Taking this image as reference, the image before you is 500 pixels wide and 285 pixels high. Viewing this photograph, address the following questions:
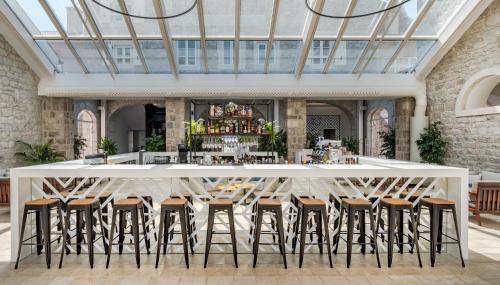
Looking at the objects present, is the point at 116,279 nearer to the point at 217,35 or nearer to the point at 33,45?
the point at 217,35

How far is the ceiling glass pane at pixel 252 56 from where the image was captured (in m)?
7.79

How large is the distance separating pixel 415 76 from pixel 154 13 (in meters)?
6.68

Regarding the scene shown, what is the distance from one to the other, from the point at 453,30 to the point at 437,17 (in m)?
0.44

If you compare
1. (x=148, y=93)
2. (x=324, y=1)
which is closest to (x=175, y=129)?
(x=148, y=93)

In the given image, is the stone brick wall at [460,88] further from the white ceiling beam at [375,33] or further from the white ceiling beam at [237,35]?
the white ceiling beam at [237,35]

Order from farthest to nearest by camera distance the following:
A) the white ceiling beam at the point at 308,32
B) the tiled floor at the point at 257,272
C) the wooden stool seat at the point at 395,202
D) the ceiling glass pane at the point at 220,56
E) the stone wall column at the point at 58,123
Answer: the stone wall column at the point at 58,123 → the ceiling glass pane at the point at 220,56 → the white ceiling beam at the point at 308,32 → the wooden stool seat at the point at 395,202 → the tiled floor at the point at 257,272

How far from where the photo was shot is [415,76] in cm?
864

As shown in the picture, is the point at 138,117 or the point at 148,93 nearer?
the point at 148,93

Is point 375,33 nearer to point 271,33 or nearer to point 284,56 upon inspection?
point 284,56

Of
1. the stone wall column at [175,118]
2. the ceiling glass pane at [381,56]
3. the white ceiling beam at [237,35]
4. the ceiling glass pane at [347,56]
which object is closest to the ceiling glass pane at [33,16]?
the stone wall column at [175,118]

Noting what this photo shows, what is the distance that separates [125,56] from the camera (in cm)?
799

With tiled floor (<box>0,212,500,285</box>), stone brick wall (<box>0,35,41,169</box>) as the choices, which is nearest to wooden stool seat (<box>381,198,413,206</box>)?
tiled floor (<box>0,212,500,285</box>)

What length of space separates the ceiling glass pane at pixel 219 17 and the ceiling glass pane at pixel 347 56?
2703 mm

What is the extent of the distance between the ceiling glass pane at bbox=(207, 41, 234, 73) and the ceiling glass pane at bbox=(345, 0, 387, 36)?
2723 millimetres
